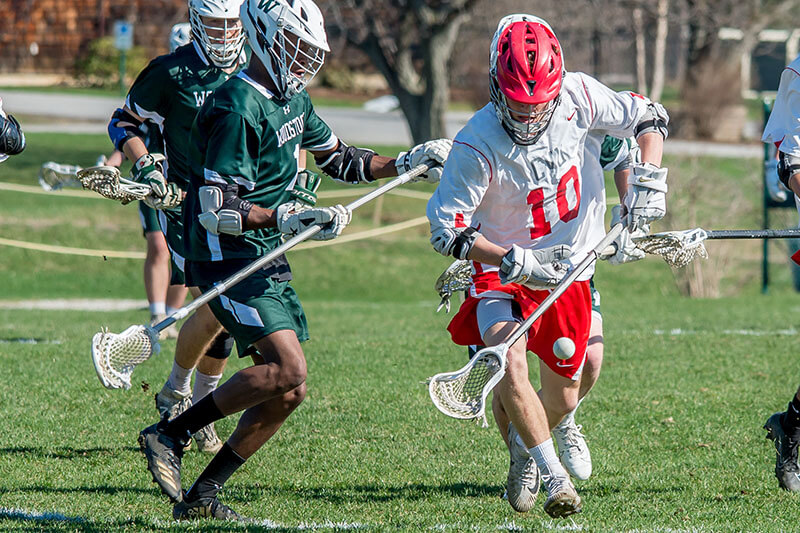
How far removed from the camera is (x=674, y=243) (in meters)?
4.77

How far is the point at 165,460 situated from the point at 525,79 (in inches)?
88.5

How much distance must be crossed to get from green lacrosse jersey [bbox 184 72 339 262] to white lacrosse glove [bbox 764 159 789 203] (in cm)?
911

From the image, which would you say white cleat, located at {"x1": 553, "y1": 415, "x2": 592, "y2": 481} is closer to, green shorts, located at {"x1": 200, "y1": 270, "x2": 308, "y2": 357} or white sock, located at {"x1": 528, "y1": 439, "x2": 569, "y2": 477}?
A: white sock, located at {"x1": 528, "y1": 439, "x2": 569, "y2": 477}

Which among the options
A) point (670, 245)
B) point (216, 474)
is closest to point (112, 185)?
point (216, 474)

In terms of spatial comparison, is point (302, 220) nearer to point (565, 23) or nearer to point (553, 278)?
point (553, 278)

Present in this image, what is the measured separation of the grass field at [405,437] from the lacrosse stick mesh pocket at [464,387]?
58cm

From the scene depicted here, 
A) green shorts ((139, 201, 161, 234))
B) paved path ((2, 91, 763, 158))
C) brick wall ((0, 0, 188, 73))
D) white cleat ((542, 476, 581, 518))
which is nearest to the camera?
white cleat ((542, 476, 581, 518))

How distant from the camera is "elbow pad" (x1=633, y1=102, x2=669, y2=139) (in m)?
4.77

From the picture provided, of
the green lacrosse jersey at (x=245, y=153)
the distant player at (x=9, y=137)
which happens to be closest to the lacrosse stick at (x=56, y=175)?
the distant player at (x=9, y=137)

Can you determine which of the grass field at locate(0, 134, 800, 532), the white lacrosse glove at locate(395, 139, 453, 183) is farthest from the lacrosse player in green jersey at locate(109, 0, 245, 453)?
the white lacrosse glove at locate(395, 139, 453, 183)

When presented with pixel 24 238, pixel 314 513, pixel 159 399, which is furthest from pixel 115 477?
pixel 24 238

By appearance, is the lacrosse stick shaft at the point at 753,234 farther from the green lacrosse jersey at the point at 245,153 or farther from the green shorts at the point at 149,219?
the green shorts at the point at 149,219

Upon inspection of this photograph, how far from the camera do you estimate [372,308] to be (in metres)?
12.4

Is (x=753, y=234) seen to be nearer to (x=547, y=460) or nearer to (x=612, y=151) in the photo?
(x=612, y=151)
